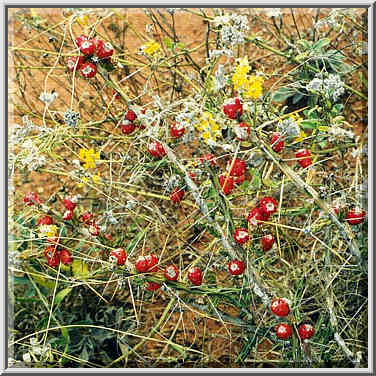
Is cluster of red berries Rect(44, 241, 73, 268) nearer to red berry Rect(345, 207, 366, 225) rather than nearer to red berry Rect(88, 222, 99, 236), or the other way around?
red berry Rect(88, 222, 99, 236)

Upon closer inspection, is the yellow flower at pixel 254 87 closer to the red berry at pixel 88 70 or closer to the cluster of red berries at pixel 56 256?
the red berry at pixel 88 70

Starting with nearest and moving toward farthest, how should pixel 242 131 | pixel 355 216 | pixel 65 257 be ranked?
pixel 242 131, pixel 355 216, pixel 65 257

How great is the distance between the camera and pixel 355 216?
0.98m

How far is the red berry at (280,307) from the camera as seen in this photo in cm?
94

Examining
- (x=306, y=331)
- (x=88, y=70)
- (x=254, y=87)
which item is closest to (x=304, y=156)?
(x=254, y=87)

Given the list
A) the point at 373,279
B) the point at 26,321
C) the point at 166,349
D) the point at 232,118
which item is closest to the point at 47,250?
the point at 26,321

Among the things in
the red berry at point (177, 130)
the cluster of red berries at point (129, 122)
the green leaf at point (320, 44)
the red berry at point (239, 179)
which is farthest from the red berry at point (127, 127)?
the green leaf at point (320, 44)

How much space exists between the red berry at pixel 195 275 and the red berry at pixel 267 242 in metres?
0.12

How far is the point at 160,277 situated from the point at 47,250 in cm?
23

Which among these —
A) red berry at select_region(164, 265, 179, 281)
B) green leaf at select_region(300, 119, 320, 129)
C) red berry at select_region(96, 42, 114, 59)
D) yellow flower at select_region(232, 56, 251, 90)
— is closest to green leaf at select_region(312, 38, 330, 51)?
green leaf at select_region(300, 119, 320, 129)

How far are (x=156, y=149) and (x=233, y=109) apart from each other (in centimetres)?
17

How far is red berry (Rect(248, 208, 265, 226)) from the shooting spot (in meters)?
0.98

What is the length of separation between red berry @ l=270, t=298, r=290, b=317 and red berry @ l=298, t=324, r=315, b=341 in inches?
2.4

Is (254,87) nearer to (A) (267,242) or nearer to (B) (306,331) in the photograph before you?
(A) (267,242)
